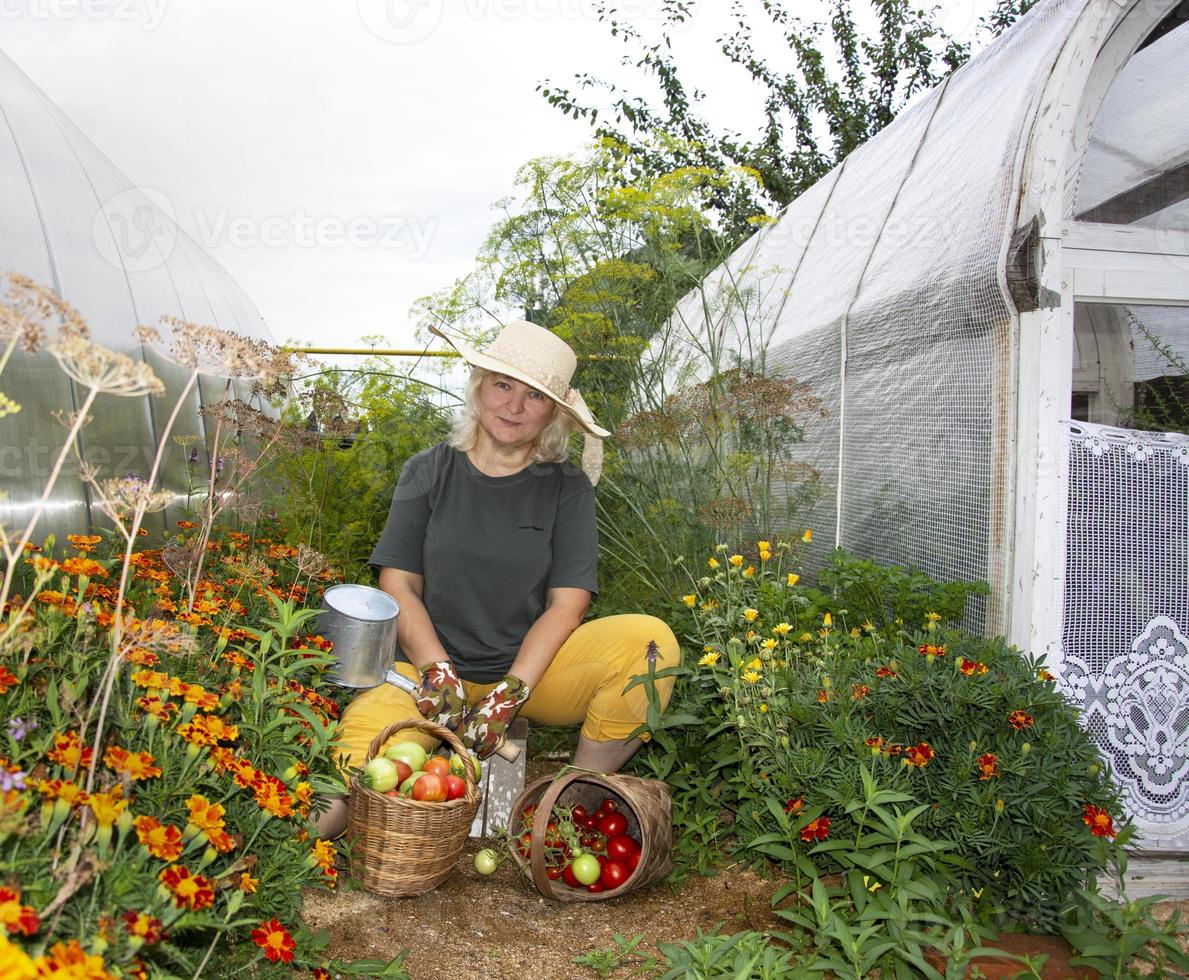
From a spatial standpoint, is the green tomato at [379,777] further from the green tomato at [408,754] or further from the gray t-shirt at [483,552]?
the gray t-shirt at [483,552]

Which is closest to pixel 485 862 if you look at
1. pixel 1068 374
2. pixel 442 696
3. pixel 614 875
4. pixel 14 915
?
pixel 614 875

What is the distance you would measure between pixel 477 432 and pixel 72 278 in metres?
1.53

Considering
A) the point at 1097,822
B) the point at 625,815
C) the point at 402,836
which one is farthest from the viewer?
the point at 625,815

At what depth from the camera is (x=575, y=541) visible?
3021mm

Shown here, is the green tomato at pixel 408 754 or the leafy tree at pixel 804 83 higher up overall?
the leafy tree at pixel 804 83

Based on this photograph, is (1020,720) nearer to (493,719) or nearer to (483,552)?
(493,719)

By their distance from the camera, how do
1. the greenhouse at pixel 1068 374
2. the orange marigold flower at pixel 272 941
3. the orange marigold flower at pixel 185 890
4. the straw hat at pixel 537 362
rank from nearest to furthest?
the orange marigold flower at pixel 185 890 < the orange marigold flower at pixel 272 941 < the greenhouse at pixel 1068 374 < the straw hat at pixel 537 362

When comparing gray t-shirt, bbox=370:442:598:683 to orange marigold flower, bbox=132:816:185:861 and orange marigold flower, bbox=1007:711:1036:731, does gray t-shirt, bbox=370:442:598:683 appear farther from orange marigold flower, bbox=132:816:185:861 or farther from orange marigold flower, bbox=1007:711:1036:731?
orange marigold flower, bbox=132:816:185:861

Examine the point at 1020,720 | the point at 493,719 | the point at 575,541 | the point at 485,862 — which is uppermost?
the point at 575,541

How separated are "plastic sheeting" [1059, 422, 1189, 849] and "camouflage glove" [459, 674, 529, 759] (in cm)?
165

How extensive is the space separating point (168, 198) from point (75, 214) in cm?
225

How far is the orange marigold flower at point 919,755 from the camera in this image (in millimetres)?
2200

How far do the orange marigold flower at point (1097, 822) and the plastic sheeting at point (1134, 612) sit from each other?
72 centimetres

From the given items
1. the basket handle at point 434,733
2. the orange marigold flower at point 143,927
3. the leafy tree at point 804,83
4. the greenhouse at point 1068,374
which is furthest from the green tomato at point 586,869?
the leafy tree at point 804,83
